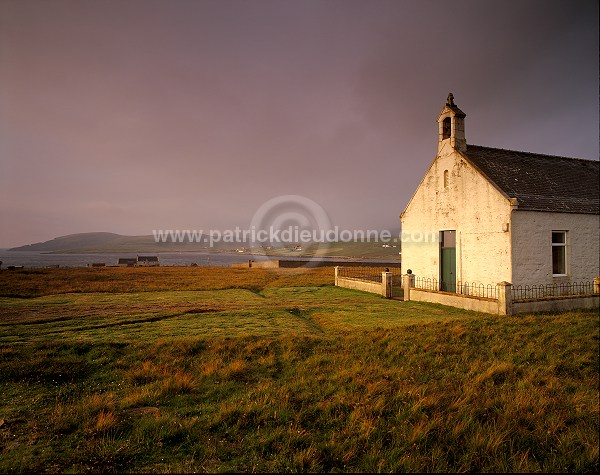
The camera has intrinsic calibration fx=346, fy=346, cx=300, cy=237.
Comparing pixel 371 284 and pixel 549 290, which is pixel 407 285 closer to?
pixel 371 284

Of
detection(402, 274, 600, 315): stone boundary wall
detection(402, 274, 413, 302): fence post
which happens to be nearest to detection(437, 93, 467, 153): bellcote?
detection(402, 274, 413, 302): fence post

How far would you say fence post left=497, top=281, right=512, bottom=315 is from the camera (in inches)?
566

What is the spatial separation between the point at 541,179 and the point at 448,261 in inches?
271

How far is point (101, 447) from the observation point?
4.95 meters

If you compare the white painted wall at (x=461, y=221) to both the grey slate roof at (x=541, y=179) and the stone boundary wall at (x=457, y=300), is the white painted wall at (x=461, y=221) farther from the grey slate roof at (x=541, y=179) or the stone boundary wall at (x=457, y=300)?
the stone boundary wall at (x=457, y=300)

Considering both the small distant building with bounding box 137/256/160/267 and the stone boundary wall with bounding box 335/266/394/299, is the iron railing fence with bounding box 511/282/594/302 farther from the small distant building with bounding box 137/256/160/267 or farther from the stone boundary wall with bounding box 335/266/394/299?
the small distant building with bounding box 137/256/160/267

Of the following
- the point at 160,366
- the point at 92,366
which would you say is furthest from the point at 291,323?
the point at 92,366

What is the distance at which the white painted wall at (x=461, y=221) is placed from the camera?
16.8 m

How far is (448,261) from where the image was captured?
19.9m

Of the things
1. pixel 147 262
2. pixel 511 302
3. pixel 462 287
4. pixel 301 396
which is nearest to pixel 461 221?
pixel 462 287

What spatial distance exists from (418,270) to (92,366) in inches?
722

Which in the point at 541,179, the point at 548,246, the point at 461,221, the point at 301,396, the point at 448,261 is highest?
the point at 541,179

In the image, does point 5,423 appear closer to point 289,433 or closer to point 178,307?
point 289,433

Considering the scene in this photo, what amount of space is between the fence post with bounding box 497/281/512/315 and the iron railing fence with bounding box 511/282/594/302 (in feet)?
1.62
